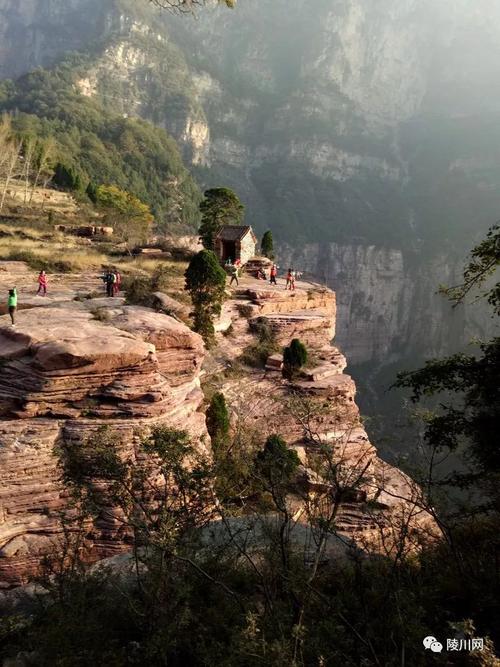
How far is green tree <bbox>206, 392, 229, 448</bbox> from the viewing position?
15.8m

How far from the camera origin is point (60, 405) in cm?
1095

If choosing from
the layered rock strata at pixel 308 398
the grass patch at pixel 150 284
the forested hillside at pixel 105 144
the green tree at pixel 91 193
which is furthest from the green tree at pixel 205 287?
the forested hillside at pixel 105 144

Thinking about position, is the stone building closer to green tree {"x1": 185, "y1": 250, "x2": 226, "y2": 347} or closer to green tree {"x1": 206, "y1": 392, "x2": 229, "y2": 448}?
green tree {"x1": 185, "y1": 250, "x2": 226, "y2": 347}

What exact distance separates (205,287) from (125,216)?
3014cm

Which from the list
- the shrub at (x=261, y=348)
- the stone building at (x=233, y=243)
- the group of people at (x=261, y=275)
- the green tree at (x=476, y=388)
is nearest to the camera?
the green tree at (x=476, y=388)

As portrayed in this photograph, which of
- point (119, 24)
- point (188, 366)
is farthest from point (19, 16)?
point (188, 366)

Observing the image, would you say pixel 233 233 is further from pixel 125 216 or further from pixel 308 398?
pixel 308 398

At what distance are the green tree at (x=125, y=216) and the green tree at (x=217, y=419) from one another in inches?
826

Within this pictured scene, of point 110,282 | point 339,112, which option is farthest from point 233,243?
point 339,112

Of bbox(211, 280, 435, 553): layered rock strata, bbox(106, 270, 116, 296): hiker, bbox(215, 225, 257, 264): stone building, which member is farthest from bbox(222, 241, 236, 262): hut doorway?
bbox(106, 270, 116, 296): hiker

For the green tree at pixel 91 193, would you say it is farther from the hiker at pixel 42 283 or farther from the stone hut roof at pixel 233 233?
the hiker at pixel 42 283

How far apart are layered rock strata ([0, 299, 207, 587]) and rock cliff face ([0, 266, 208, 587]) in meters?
0.02

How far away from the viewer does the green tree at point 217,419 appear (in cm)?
1579

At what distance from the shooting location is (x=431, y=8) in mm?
156000
